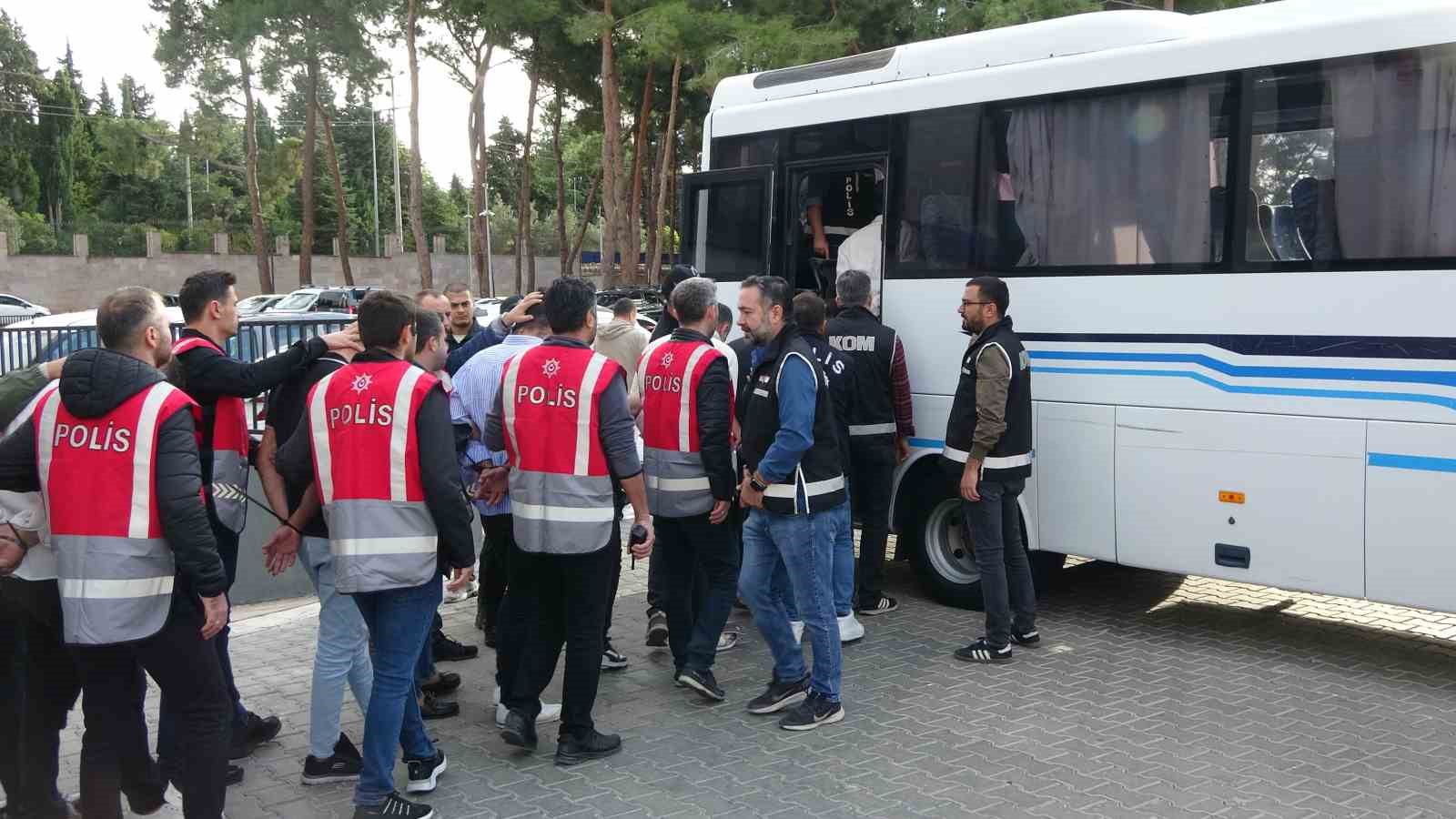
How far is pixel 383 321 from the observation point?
4504 millimetres

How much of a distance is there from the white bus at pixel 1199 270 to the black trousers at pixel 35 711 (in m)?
4.97

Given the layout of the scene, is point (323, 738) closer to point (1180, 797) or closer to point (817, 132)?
point (1180, 797)

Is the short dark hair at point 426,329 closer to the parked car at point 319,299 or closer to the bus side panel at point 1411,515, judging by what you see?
the bus side panel at point 1411,515

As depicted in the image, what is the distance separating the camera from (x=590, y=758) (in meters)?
5.32

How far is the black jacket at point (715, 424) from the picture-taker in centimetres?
582

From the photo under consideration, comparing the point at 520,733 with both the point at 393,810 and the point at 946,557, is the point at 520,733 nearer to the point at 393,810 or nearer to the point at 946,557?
the point at 393,810

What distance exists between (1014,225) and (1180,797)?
3631 millimetres

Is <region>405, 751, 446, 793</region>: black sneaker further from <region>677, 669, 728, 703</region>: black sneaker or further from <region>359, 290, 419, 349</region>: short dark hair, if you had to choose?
<region>359, 290, 419, 349</region>: short dark hair

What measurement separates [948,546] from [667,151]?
28.0 m

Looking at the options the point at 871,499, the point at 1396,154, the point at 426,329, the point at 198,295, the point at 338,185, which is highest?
the point at 338,185

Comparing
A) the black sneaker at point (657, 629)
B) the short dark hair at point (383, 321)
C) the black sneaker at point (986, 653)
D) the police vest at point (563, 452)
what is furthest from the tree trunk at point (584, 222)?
the short dark hair at point (383, 321)

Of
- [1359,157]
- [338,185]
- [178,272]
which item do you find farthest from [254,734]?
[178,272]

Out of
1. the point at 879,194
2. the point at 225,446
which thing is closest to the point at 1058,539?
the point at 879,194

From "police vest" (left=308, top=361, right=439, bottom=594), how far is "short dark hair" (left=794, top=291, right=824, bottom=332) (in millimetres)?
2625
